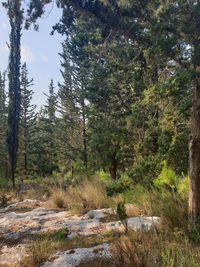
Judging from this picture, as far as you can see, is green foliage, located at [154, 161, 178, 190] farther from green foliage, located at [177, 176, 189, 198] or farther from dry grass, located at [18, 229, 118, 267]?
dry grass, located at [18, 229, 118, 267]

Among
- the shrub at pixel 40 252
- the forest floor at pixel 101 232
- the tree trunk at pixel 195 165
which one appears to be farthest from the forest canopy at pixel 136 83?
the shrub at pixel 40 252

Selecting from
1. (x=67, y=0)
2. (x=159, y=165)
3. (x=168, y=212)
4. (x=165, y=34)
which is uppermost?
(x=67, y=0)

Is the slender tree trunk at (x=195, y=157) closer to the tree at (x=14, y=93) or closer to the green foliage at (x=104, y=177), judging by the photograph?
the green foliage at (x=104, y=177)

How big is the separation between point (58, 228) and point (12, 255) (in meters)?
1.68

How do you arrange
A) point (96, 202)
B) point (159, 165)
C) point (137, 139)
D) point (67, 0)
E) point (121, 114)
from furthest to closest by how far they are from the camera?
point (121, 114)
point (137, 139)
point (159, 165)
point (96, 202)
point (67, 0)

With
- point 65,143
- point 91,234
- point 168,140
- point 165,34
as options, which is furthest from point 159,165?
point 65,143

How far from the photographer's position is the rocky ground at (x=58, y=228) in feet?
16.8

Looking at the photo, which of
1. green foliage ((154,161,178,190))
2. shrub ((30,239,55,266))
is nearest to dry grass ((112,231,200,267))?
shrub ((30,239,55,266))

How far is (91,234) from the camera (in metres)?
6.62

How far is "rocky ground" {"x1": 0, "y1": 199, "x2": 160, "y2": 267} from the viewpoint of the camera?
511 centimetres

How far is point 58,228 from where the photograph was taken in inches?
289

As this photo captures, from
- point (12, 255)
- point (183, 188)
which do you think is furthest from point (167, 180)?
point (12, 255)

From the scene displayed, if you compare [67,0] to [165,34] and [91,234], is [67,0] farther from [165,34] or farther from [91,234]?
[91,234]

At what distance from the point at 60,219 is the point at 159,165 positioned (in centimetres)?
365
